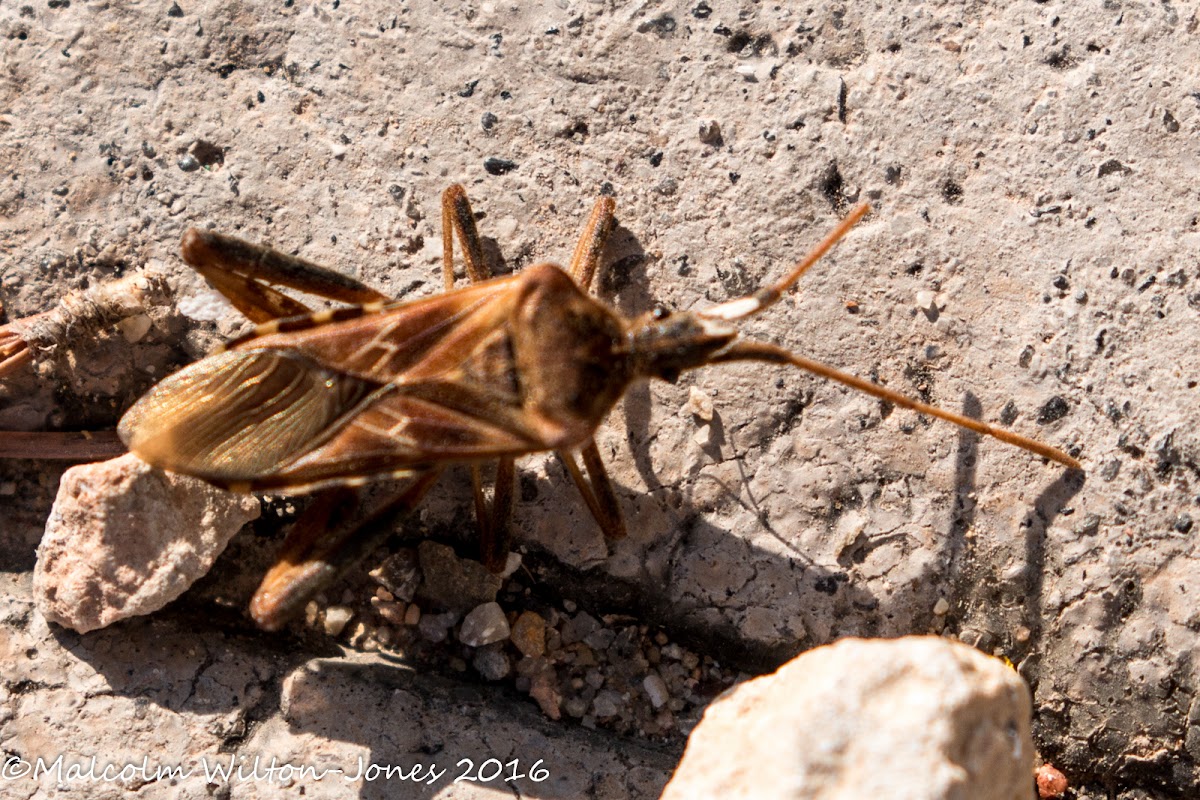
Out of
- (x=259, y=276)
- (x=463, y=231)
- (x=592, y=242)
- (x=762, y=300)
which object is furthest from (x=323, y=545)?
(x=762, y=300)

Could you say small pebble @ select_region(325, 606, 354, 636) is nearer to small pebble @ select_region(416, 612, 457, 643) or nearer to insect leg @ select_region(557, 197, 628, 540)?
small pebble @ select_region(416, 612, 457, 643)

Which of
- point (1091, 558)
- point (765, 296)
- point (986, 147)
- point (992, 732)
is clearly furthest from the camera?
point (986, 147)

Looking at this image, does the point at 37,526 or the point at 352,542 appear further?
the point at 37,526

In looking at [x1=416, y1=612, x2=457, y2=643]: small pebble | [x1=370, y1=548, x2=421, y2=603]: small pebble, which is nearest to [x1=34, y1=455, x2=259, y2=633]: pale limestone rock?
[x1=370, y1=548, x2=421, y2=603]: small pebble

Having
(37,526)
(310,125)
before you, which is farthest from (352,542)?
(310,125)

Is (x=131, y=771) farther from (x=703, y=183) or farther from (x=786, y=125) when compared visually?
(x=786, y=125)

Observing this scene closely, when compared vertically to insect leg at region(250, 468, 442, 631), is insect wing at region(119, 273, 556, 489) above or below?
above
